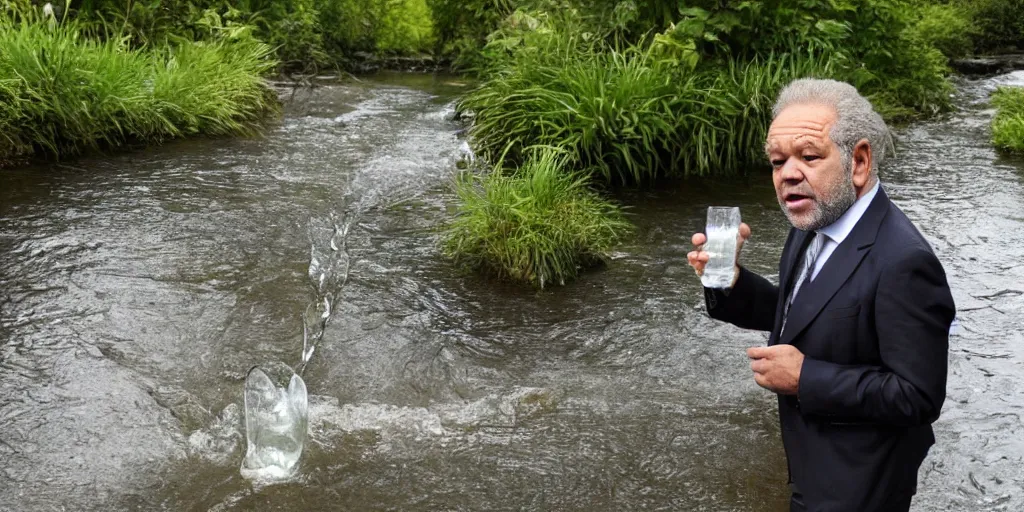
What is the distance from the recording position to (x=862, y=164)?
89.7 inches

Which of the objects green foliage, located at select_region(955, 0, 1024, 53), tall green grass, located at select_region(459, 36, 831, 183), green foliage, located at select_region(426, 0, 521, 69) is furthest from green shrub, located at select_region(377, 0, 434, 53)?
green foliage, located at select_region(955, 0, 1024, 53)

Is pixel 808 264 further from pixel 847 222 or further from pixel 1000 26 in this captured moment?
pixel 1000 26

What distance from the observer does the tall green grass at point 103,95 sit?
8352 millimetres

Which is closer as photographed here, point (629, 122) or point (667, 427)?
point (667, 427)

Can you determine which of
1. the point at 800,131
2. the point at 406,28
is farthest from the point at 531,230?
the point at 406,28

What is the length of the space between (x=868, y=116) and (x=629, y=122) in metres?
5.74

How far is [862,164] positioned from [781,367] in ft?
1.70

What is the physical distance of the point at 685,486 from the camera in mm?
4102

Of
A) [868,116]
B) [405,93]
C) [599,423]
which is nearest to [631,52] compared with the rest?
[405,93]

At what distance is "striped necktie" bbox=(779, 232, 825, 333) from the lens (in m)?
2.37

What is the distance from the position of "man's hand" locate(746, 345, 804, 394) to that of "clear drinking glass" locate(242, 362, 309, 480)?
2.51 m

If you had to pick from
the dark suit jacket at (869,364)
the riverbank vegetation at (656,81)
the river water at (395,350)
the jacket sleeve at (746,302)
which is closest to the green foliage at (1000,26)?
the riverbank vegetation at (656,81)

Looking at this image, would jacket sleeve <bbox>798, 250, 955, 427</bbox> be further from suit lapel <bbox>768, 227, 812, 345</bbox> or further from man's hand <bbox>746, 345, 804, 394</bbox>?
suit lapel <bbox>768, 227, 812, 345</bbox>

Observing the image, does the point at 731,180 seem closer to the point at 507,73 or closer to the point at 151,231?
the point at 507,73
